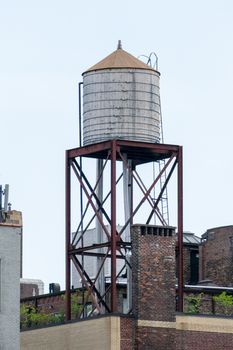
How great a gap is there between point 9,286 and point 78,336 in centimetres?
1388

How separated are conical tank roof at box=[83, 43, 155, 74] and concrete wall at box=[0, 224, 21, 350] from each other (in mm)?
18606

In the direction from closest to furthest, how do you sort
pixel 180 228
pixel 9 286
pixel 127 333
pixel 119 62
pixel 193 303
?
pixel 9 286 → pixel 127 333 → pixel 180 228 → pixel 119 62 → pixel 193 303

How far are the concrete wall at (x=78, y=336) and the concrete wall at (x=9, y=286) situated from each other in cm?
1164

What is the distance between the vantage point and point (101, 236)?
9575 centimetres

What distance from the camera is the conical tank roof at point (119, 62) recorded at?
96.2 metres

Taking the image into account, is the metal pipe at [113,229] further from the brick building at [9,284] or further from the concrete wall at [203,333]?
the brick building at [9,284]

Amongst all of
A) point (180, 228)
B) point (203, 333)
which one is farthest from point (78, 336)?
point (180, 228)

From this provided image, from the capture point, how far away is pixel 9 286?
79.0 m

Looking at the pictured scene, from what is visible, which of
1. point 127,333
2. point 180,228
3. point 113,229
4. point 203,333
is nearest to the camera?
point 127,333

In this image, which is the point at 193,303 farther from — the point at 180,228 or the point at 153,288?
the point at 153,288

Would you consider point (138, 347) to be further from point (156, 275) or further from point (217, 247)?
point (217, 247)

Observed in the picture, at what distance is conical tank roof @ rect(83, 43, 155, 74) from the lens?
96.2 metres

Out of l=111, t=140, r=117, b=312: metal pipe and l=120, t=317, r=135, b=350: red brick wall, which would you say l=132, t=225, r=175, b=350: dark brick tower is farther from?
l=111, t=140, r=117, b=312: metal pipe

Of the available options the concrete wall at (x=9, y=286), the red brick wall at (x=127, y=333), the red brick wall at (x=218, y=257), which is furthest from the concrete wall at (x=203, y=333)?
the red brick wall at (x=218, y=257)
